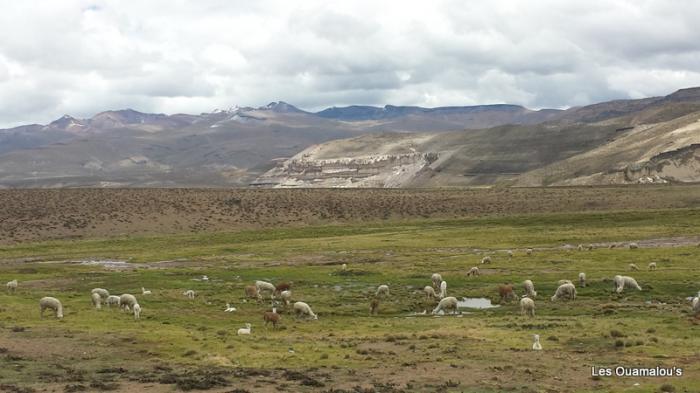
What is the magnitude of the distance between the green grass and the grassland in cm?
12

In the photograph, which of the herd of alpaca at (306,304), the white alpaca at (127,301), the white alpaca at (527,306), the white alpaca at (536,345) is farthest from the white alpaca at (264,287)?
the white alpaca at (536,345)

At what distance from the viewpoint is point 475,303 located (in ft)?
144

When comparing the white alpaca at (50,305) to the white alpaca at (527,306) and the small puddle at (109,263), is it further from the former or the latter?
the small puddle at (109,263)

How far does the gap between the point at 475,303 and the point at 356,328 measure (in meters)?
11.4

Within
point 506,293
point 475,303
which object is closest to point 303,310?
point 475,303

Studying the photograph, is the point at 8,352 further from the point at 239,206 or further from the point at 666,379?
the point at 239,206

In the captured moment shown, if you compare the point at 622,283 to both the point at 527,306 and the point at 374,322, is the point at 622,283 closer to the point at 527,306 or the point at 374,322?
the point at 527,306

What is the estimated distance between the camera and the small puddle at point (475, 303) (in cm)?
4278

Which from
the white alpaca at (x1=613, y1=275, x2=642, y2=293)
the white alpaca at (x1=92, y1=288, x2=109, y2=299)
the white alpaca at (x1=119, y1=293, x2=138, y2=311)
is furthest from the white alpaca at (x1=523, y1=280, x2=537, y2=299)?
the white alpaca at (x1=92, y1=288, x2=109, y2=299)

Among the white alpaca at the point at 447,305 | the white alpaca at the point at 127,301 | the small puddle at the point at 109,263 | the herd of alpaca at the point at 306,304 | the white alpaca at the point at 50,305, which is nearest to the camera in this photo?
the herd of alpaca at the point at 306,304

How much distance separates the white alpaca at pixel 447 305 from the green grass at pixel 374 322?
1.23m

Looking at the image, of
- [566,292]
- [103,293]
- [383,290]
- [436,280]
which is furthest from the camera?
[436,280]

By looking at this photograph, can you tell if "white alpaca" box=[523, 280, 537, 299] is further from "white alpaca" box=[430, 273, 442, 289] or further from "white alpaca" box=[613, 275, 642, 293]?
"white alpaca" box=[430, 273, 442, 289]

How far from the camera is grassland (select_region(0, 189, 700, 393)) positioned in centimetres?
2441
